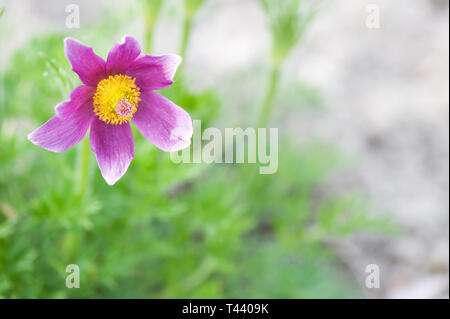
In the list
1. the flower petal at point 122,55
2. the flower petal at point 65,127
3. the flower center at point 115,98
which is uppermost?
the flower petal at point 122,55

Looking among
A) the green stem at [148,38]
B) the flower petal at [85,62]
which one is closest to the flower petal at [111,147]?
the flower petal at [85,62]

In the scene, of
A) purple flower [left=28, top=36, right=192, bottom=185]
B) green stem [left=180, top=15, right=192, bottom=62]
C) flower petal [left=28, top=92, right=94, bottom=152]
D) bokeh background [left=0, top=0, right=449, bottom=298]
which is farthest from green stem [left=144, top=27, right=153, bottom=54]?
flower petal [left=28, top=92, right=94, bottom=152]

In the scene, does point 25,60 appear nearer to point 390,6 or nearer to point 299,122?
point 299,122

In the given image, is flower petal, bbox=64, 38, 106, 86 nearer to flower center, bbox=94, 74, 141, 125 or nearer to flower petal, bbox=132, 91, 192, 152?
flower center, bbox=94, 74, 141, 125

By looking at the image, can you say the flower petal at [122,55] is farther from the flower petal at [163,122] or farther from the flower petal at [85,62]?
the flower petal at [163,122]

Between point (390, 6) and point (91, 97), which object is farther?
point (390, 6)

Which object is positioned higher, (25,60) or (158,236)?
(25,60)

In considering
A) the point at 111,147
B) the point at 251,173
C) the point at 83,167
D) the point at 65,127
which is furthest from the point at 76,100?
the point at 251,173

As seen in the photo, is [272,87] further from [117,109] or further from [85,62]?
[85,62]

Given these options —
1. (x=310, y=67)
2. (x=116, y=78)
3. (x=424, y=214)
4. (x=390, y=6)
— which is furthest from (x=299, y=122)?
(x=116, y=78)
